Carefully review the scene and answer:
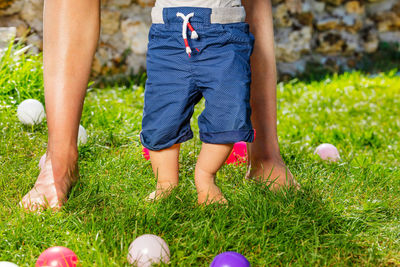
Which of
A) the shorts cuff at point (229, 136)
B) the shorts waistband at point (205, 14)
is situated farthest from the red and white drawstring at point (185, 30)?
the shorts cuff at point (229, 136)

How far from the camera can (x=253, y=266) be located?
5.02 feet

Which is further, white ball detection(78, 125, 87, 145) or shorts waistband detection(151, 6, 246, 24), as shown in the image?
white ball detection(78, 125, 87, 145)

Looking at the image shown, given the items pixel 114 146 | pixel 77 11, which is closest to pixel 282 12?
pixel 114 146

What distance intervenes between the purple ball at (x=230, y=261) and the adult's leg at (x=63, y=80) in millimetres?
760

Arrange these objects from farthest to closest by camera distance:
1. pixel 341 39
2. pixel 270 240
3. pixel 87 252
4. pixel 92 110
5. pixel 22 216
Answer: pixel 341 39
pixel 92 110
pixel 22 216
pixel 270 240
pixel 87 252

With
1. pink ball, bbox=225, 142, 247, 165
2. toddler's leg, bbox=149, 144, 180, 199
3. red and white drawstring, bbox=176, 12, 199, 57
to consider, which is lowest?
pink ball, bbox=225, 142, 247, 165

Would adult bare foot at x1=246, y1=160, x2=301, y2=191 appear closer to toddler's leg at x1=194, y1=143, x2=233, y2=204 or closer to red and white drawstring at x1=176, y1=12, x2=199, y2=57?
toddler's leg at x1=194, y1=143, x2=233, y2=204

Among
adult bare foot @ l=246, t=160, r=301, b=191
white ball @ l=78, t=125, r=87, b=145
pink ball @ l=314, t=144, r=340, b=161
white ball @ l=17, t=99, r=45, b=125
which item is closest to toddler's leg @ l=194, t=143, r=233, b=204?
adult bare foot @ l=246, t=160, r=301, b=191

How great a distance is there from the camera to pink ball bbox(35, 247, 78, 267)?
1.41 m

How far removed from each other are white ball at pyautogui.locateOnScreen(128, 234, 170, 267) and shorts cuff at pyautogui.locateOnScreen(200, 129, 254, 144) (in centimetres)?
43

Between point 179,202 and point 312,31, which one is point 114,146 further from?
point 312,31

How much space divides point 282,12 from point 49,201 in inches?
149

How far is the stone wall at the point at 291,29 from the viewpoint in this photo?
3.98 meters

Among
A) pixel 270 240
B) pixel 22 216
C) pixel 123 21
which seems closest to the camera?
pixel 270 240
